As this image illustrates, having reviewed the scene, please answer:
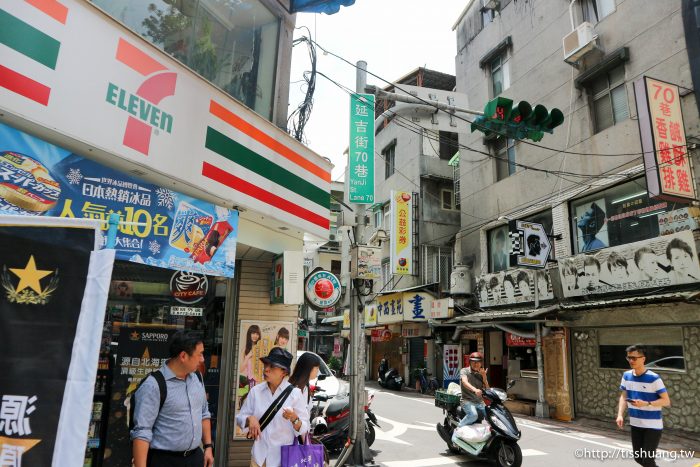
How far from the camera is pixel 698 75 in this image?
11172 mm

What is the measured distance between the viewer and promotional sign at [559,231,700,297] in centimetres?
1064

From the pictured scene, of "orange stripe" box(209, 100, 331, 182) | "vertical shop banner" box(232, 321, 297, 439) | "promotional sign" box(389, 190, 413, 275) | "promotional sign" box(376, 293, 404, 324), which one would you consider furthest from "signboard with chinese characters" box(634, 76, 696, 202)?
"promotional sign" box(376, 293, 404, 324)

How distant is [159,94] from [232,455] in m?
5.11

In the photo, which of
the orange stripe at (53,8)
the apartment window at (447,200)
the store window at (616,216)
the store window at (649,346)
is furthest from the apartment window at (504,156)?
the orange stripe at (53,8)

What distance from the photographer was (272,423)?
396 cm

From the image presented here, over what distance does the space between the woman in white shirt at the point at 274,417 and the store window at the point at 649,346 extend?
1095 centimetres

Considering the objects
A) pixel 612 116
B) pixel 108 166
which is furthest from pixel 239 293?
pixel 612 116

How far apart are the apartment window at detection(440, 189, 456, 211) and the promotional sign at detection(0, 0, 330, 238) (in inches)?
697

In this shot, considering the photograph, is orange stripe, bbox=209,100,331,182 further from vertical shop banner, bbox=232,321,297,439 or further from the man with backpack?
the man with backpack

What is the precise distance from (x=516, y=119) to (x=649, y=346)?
7.96 meters

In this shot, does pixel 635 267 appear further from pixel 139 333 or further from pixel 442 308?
pixel 139 333

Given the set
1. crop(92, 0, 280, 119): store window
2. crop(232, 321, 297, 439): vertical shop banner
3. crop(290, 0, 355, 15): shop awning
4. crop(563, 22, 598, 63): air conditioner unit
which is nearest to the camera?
crop(92, 0, 280, 119): store window

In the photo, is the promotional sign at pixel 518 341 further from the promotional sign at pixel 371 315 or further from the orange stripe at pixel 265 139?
the orange stripe at pixel 265 139

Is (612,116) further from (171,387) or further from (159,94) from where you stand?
(171,387)
